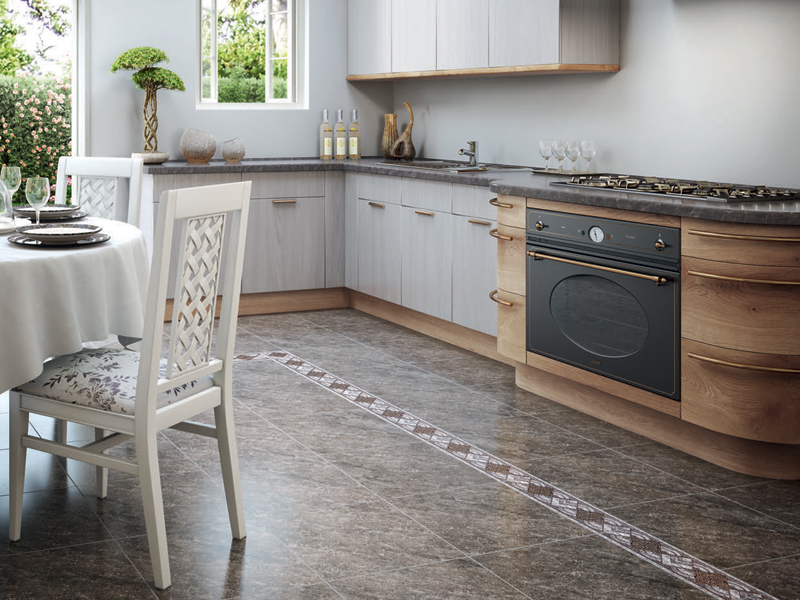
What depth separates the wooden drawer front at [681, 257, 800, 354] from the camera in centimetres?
278

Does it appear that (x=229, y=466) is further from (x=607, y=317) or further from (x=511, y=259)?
(x=511, y=259)

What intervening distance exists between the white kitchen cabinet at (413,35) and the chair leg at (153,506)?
11.2 ft

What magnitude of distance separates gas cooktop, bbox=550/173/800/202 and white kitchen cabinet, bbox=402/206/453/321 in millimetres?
966

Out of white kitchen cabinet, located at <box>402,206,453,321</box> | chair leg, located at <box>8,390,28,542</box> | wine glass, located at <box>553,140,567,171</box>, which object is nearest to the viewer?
chair leg, located at <box>8,390,28,542</box>

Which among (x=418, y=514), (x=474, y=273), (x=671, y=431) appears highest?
(x=474, y=273)

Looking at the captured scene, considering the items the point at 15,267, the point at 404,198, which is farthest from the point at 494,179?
the point at 15,267

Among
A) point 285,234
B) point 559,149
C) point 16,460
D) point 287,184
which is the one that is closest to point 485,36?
point 559,149

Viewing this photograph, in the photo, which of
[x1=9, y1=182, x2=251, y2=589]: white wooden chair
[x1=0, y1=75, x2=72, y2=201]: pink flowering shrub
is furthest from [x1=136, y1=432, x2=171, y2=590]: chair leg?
[x1=0, y1=75, x2=72, y2=201]: pink flowering shrub

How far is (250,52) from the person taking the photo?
19.4ft

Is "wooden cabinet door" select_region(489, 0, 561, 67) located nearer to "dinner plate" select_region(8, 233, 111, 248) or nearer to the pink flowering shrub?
"dinner plate" select_region(8, 233, 111, 248)

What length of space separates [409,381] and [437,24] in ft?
6.76

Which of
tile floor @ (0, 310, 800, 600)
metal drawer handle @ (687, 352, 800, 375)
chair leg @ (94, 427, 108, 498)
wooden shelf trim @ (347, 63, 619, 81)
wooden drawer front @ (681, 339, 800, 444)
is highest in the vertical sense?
wooden shelf trim @ (347, 63, 619, 81)

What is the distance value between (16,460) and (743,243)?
2.15 m

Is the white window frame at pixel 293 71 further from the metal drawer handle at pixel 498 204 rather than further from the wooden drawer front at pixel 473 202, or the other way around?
the metal drawer handle at pixel 498 204
